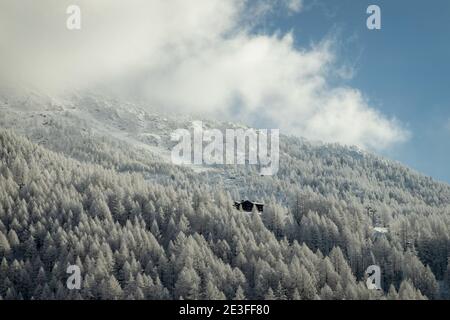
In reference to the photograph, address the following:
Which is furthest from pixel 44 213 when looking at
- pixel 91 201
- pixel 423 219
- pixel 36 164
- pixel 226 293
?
pixel 423 219

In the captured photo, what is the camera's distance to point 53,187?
563ft

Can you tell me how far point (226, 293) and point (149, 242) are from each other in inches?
1128
